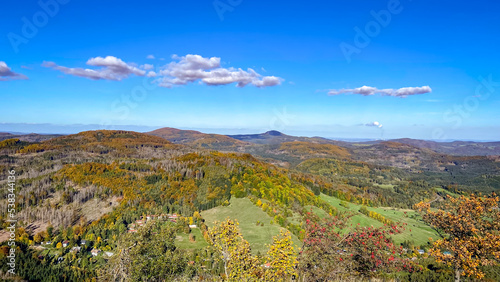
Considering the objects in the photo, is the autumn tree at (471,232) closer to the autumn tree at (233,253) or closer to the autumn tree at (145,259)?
the autumn tree at (233,253)

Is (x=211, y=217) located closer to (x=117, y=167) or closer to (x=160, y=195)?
(x=160, y=195)

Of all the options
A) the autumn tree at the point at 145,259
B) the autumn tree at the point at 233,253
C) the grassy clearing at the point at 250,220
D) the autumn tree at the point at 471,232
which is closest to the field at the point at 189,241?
the grassy clearing at the point at 250,220

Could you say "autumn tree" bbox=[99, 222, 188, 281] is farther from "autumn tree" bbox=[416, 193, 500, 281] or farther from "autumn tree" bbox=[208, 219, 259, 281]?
"autumn tree" bbox=[416, 193, 500, 281]

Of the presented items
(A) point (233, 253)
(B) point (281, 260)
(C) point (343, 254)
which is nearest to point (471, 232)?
(C) point (343, 254)

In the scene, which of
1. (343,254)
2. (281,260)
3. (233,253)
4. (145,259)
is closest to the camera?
(281,260)

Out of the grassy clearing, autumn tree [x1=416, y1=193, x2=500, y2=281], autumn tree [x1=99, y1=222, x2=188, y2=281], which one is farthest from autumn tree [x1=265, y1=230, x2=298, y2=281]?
the grassy clearing

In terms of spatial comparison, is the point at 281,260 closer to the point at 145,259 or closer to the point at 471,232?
the point at 145,259
